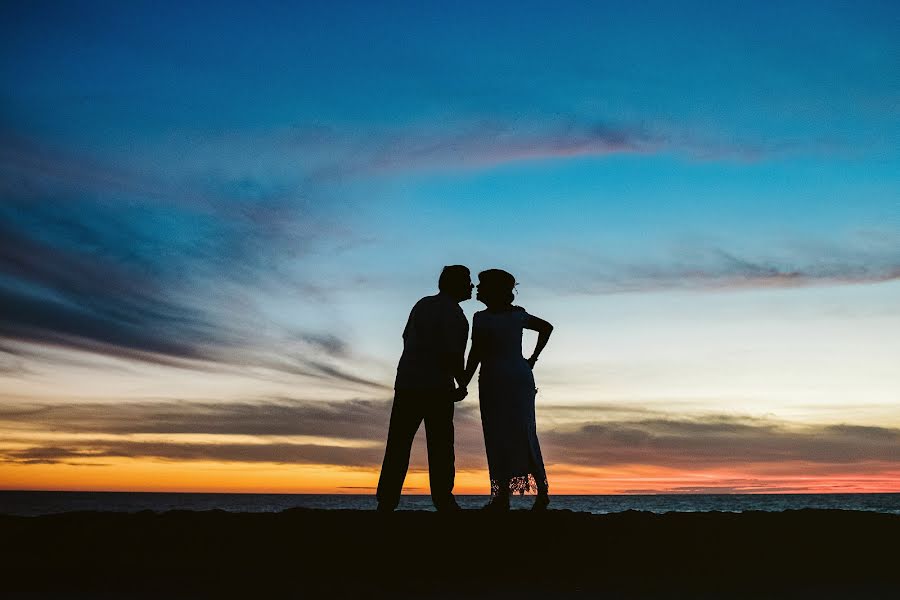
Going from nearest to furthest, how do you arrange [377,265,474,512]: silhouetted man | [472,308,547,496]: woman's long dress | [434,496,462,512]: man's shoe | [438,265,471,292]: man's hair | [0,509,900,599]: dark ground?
[0,509,900,599]: dark ground < [434,496,462,512]: man's shoe < [377,265,474,512]: silhouetted man < [472,308,547,496]: woman's long dress < [438,265,471,292]: man's hair

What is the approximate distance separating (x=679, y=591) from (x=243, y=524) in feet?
11.4

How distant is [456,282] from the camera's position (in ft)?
26.5

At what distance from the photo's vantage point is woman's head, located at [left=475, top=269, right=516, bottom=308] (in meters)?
8.06

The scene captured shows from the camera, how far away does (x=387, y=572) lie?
6.32 m

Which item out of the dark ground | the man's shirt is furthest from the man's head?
the dark ground

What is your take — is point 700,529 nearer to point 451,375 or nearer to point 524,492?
point 524,492

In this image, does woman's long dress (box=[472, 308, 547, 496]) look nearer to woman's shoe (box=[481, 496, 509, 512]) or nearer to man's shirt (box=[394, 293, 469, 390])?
woman's shoe (box=[481, 496, 509, 512])

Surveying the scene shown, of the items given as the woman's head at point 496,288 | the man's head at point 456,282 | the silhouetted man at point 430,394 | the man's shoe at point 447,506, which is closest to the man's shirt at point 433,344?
the silhouetted man at point 430,394

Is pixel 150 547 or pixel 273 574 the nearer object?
pixel 273 574

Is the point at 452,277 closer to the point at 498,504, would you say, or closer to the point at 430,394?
the point at 430,394

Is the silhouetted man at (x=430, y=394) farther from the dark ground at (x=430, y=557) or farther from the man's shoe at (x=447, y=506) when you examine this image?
the dark ground at (x=430, y=557)

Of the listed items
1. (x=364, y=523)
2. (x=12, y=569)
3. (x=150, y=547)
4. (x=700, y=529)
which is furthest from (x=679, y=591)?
(x=12, y=569)

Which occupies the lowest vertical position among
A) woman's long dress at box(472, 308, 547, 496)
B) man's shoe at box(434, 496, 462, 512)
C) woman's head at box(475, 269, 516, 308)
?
man's shoe at box(434, 496, 462, 512)

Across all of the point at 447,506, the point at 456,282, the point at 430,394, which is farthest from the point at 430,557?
the point at 456,282
